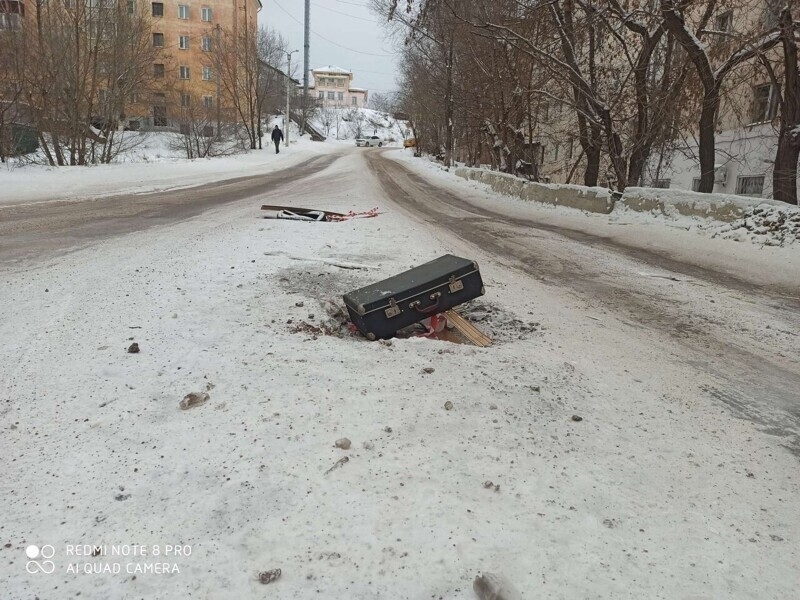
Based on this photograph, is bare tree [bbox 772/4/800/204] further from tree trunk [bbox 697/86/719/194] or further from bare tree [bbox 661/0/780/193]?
tree trunk [bbox 697/86/719/194]

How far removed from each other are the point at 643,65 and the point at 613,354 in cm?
1059

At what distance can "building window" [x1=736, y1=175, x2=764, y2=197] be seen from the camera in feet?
58.6

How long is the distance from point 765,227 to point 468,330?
626cm

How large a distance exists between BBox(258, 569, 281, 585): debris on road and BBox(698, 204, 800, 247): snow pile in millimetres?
8133

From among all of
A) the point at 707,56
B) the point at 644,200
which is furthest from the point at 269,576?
the point at 707,56

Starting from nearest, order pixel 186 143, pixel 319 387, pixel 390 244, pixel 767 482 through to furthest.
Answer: pixel 767 482, pixel 319 387, pixel 390 244, pixel 186 143

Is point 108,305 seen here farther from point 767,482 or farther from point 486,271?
point 767,482

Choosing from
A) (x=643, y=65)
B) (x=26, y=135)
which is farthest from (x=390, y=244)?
(x=26, y=135)

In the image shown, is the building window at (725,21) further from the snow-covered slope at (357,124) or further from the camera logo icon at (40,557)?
the snow-covered slope at (357,124)

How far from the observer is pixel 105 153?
72.5 ft

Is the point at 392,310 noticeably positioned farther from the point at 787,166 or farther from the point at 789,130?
the point at 789,130

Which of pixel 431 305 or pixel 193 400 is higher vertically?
pixel 431 305

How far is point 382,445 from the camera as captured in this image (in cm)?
241

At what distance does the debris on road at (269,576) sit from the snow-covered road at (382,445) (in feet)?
0.07
